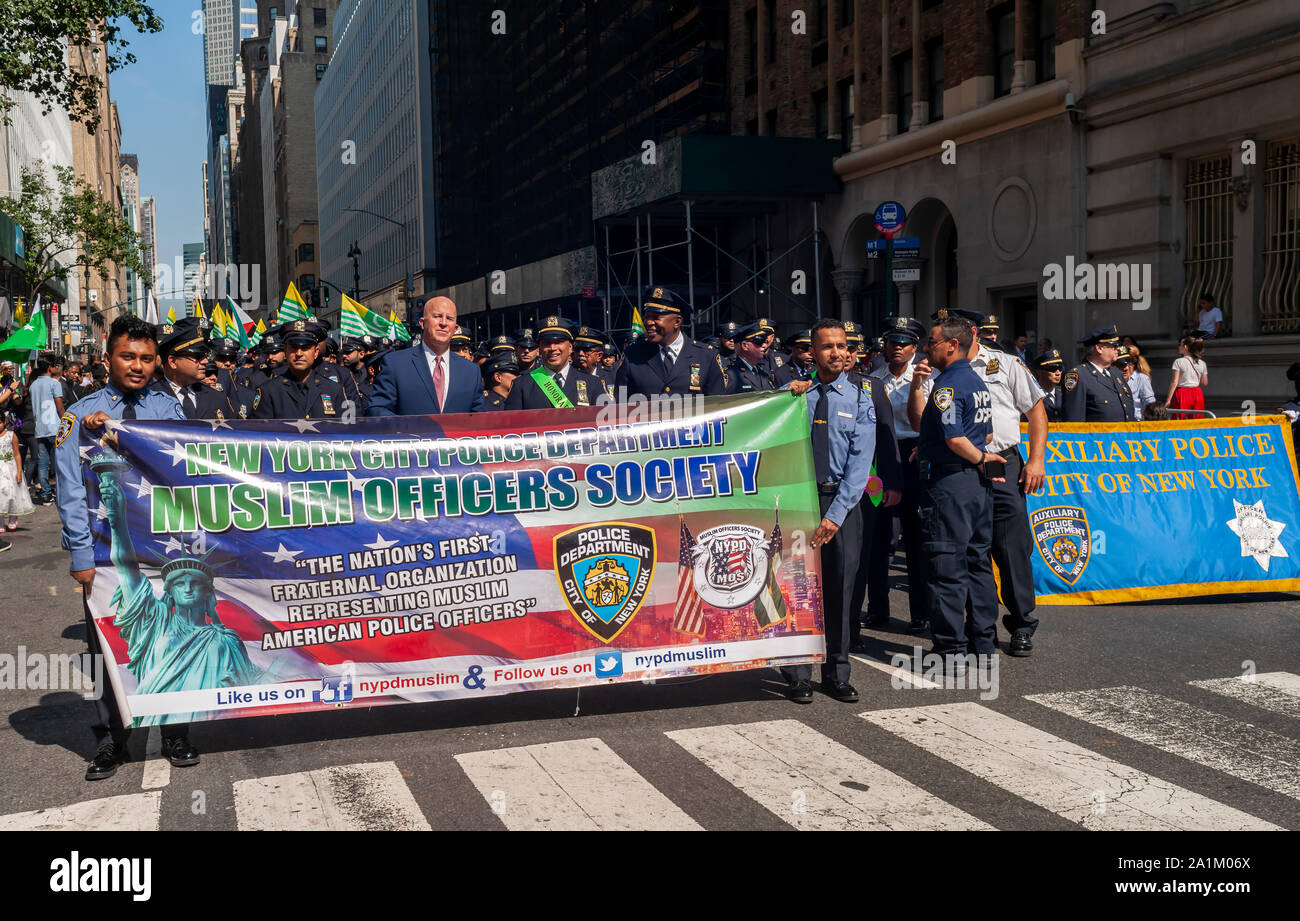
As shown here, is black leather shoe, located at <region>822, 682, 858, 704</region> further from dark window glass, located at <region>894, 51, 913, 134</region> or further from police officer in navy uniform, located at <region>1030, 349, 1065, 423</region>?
dark window glass, located at <region>894, 51, 913, 134</region>

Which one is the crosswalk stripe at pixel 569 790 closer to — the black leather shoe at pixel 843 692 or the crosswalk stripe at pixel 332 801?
the crosswalk stripe at pixel 332 801

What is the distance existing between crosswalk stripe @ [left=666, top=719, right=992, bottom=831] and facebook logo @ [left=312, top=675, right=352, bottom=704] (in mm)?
1630

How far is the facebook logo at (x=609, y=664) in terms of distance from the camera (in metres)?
6.41

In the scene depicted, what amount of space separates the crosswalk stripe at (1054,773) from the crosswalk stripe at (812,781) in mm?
421

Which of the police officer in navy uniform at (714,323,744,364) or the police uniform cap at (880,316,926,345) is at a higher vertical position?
the police officer in navy uniform at (714,323,744,364)

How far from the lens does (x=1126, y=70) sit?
20.7 meters

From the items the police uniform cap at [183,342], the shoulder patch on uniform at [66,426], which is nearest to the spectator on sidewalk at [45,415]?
the police uniform cap at [183,342]

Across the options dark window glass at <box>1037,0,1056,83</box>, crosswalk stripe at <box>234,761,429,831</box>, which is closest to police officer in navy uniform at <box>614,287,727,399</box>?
crosswalk stripe at <box>234,761,429,831</box>

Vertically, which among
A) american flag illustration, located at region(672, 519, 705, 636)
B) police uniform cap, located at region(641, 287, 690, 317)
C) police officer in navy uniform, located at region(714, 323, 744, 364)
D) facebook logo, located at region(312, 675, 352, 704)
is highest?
police officer in navy uniform, located at region(714, 323, 744, 364)

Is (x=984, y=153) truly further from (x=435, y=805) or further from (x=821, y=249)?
(x=435, y=805)

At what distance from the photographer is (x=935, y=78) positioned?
26.9 meters

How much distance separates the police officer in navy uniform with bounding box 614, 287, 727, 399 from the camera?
25.8 feet

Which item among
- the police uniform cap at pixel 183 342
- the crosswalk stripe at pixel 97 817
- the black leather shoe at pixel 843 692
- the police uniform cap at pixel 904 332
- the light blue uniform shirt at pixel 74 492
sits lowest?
the crosswalk stripe at pixel 97 817

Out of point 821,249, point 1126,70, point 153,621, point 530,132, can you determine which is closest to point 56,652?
point 153,621
